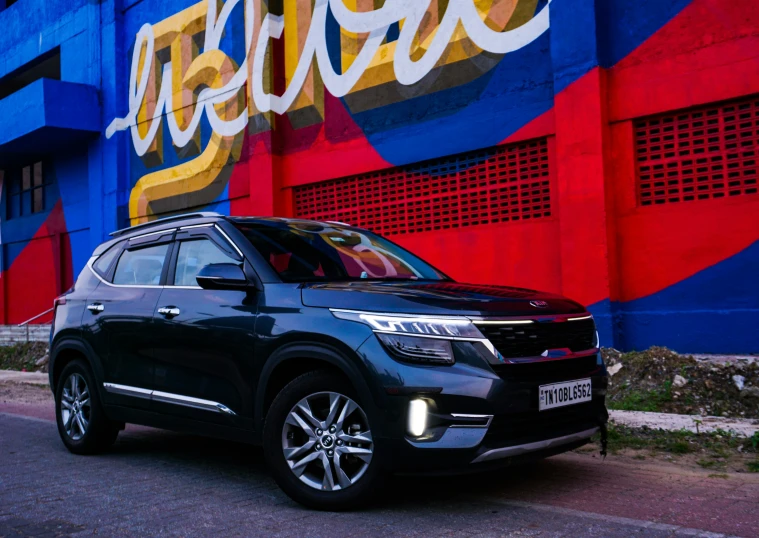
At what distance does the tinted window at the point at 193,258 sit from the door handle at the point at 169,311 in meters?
0.21

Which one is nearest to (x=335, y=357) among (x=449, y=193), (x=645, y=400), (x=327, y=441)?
(x=327, y=441)

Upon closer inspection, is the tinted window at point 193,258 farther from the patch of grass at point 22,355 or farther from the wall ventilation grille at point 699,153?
the patch of grass at point 22,355

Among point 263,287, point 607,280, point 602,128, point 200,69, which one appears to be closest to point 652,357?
point 607,280

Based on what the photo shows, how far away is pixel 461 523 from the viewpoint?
397 cm

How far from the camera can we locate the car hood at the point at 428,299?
408 cm

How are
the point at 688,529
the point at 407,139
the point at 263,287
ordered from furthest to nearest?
the point at 407,139 < the point at 263,287 < the point at 688,529

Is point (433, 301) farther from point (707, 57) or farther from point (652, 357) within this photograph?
point (707, 57)

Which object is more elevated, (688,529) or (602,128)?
(602,128)

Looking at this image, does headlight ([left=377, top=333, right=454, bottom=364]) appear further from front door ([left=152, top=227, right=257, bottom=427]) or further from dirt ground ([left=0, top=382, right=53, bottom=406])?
dirt ground ([left=0, top=382, right=53, bottom=406])

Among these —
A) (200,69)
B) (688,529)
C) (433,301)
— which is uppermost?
(200,69)

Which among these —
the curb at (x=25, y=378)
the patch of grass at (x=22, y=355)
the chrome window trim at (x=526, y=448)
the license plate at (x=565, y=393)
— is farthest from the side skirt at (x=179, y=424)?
the patch of grass at (x=22, y=355)

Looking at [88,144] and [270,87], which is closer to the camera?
[270,87]

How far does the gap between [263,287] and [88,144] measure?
18.0 m

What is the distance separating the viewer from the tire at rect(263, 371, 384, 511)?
408 cm
